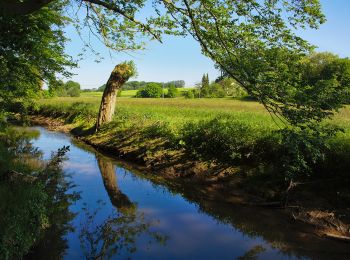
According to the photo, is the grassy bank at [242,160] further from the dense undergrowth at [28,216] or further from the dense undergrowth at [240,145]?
the dense undergrowth at [28,216]

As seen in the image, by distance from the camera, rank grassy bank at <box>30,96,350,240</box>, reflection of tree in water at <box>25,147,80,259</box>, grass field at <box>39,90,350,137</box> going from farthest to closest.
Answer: grass field at <box>39,90,350,137</box>
grassy bank at <box>30,96,350,240</box>
reflection of tree in water at <box>25,147,80,259</box>

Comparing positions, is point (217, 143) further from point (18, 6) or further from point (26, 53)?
point (18, 6)

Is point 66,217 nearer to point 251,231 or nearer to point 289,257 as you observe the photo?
point 251,231

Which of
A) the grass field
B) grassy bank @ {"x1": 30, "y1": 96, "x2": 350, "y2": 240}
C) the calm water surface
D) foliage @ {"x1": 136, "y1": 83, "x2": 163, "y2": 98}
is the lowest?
the calm water surface

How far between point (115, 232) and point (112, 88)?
46.1 feet

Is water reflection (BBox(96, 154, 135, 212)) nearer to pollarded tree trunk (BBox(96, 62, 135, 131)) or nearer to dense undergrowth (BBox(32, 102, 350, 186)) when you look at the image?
dense undergrowth (BBox(32, 102, 350, 186))

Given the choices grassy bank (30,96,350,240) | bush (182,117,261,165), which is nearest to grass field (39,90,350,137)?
grassy bank (30,96,350,240)

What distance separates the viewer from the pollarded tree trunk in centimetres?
2064

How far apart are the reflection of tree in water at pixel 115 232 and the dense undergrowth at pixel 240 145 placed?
3.52 meters

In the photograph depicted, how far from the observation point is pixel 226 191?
10875mm

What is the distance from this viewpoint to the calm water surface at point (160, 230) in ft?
23.6

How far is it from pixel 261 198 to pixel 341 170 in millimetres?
2191

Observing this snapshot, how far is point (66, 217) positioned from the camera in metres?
8.47

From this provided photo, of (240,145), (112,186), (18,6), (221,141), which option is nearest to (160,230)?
(112,186)
